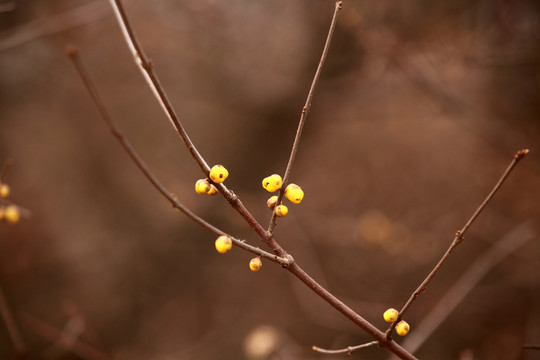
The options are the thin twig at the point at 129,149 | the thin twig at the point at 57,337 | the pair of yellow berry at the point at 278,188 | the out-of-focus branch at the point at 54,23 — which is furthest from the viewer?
the thin twig at the point at 57,337

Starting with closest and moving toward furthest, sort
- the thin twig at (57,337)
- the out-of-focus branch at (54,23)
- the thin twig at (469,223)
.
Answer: the thin twig at (469,223)
the out-of-focus branch at (54,23)
the thin twig at (57,337)

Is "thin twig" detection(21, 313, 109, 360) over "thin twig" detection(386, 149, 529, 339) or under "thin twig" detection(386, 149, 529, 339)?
under

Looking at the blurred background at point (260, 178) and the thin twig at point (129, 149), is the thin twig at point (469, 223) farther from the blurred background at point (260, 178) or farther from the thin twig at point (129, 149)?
the blurred background at point (260, 178)

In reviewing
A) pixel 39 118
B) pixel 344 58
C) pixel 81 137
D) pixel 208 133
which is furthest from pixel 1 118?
pixel 344 58

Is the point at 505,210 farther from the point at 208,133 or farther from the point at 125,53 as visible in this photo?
the point at 125,53

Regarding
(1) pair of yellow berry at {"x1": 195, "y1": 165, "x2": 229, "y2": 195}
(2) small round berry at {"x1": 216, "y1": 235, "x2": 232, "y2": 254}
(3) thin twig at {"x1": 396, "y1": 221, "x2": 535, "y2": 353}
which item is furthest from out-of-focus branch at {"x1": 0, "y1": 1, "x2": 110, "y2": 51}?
(3) thin twig at {"x1": 396, "y1": 221, "x2": 535, "y2": 353}

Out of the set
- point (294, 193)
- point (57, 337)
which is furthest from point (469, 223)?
point (57, 337)

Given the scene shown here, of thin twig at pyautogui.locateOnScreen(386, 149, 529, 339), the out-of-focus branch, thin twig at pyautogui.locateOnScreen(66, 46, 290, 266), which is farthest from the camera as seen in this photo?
the out-of-focus branch

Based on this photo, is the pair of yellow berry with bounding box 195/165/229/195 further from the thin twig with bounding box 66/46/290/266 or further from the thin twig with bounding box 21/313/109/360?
the thin twig with bounding box 21/313/109/360

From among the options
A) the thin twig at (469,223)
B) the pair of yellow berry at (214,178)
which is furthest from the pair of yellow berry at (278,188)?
the thin twig at (469,223)
